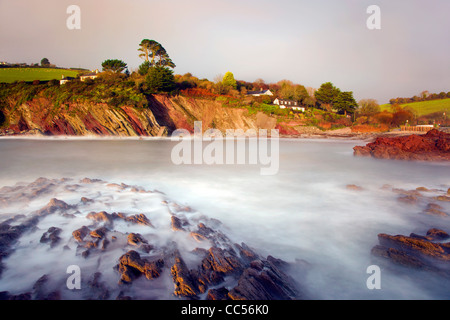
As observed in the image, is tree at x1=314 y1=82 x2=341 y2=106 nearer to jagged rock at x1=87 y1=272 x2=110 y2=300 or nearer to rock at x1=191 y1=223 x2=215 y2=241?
rock at x1=191 y1=223 x2=215 y2=241

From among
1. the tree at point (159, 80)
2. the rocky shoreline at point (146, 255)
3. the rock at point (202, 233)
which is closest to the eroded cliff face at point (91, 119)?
the tree at point (159, 80)

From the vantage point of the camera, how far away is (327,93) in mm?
46844

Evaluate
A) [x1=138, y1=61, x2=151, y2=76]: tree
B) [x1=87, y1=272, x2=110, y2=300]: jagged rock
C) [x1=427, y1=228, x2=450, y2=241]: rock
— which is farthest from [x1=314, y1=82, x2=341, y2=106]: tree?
[x1=87, y1=272, x2=110, y2=300]: jagged rock

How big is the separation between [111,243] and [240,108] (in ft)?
99.6

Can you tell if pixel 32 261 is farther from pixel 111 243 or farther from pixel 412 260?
pixel 412 260

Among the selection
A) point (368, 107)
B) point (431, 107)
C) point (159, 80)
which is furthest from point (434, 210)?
point (431, 107)

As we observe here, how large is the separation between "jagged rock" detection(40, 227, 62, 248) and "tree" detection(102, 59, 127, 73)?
35650 millimetres

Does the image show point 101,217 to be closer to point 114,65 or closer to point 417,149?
point 417,149

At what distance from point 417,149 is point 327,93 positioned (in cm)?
3815

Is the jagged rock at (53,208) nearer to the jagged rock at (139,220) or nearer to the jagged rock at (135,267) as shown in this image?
the jagged rock at (139,220)

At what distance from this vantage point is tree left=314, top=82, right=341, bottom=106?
46.7 m

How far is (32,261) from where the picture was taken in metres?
3.07

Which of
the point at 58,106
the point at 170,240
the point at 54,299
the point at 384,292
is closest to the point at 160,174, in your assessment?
the point at 170,240

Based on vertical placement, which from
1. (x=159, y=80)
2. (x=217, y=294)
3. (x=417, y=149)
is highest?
(x=159, y=80)
